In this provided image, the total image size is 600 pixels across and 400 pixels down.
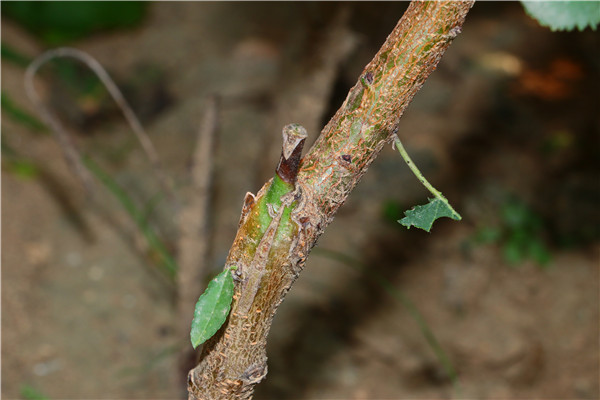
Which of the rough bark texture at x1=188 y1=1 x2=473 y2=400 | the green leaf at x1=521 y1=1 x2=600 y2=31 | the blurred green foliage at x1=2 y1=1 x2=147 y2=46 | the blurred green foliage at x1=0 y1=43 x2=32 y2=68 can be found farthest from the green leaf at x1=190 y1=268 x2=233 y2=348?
the blurred green foliage at x1=2 y1=1 x2=147 y2=46

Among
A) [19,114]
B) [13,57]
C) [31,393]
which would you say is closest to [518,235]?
[31,393]

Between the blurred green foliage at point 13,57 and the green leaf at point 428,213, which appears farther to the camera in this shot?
the blurred green foliage at point 13,57

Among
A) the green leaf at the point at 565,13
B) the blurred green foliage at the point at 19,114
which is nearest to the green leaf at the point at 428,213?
the green leaf at the point at 565,13

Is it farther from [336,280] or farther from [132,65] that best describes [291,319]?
[132,65]

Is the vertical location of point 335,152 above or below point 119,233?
below

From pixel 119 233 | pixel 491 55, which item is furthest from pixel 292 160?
pixel 491 55

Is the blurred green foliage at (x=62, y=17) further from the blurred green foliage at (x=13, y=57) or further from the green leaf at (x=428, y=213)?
the green leaf at (x=428, y=213)

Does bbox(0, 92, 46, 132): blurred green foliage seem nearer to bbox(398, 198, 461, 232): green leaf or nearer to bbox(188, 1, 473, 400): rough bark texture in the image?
bbox(188, 1, 473, 400): rough bark texture
